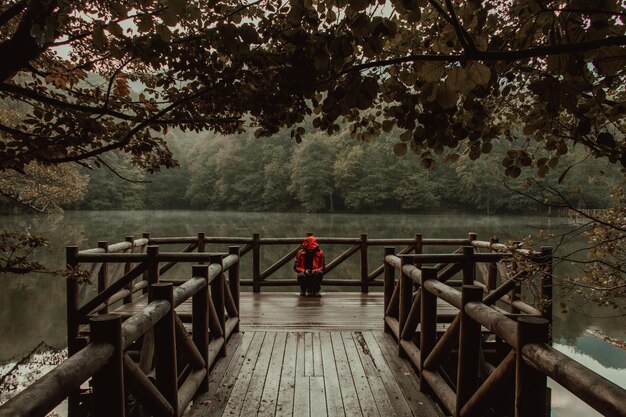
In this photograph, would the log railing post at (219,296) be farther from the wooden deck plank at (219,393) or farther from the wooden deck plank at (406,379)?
the wooden deck plank at (406,379)

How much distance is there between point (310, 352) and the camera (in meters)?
5.24

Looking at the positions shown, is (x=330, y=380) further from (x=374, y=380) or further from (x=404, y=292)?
(x=404, y=292)

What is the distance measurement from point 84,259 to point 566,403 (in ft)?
29.0

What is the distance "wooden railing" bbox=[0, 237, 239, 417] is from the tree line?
4096 cm

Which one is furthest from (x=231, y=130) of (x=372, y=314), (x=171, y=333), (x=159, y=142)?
(x=372, y=314)

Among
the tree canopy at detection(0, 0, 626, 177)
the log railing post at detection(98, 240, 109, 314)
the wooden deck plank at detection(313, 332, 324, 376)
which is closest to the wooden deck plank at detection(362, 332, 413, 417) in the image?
the wooden deck plank at detection(313, 332, 324, 376)

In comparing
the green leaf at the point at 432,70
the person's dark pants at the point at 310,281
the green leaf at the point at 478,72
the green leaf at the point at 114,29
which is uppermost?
the green leaf at the point at 114,29

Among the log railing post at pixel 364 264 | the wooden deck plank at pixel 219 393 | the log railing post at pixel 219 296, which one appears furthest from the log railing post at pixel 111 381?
the log railing post at pixel 364 264

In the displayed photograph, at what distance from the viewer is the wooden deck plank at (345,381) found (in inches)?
151

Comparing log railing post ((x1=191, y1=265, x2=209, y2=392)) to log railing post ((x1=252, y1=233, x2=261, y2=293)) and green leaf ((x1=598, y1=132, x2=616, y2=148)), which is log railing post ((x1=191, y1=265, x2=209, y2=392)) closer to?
green leaf ((x1=598, y1=132, x2=616, y2=148))

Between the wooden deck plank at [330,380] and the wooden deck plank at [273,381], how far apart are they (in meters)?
0.50

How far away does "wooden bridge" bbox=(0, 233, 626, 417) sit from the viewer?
2.29m

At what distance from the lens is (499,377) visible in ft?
8.90

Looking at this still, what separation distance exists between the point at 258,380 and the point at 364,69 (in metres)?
3.56
